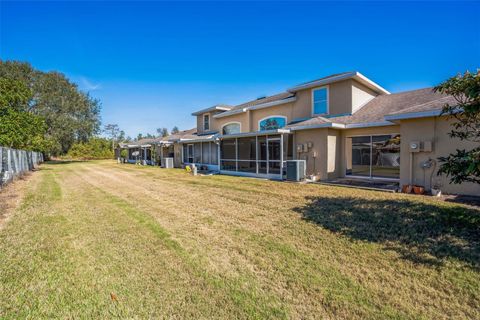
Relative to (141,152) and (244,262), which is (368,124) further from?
(141,152)

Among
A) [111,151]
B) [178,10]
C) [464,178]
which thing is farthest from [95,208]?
[111,151]

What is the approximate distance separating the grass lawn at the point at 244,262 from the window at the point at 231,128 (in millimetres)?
14654

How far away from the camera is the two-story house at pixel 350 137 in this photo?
8.96 meters

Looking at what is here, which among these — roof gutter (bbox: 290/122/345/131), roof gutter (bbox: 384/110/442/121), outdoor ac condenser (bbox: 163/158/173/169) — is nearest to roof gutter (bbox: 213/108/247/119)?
outdoor ac condenser (bbox: 163/158/173/169)

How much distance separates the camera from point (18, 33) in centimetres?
1614

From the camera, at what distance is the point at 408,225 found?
5273 millimetres

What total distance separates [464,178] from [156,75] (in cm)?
2366

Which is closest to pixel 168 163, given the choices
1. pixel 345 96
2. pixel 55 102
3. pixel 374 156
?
pixel 345 96

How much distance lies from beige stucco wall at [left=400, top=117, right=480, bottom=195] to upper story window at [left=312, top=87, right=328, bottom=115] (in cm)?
580

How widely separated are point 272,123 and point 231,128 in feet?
16.3

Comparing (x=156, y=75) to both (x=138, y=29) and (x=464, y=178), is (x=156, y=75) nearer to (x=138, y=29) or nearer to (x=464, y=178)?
(x=138, y=29)

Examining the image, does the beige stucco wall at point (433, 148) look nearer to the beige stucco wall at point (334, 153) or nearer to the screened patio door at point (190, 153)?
the beige stucco wall at point (334, 153)

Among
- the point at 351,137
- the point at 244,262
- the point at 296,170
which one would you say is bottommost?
the point at 244,262

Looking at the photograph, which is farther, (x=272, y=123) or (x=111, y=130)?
(x=111, y=130)
